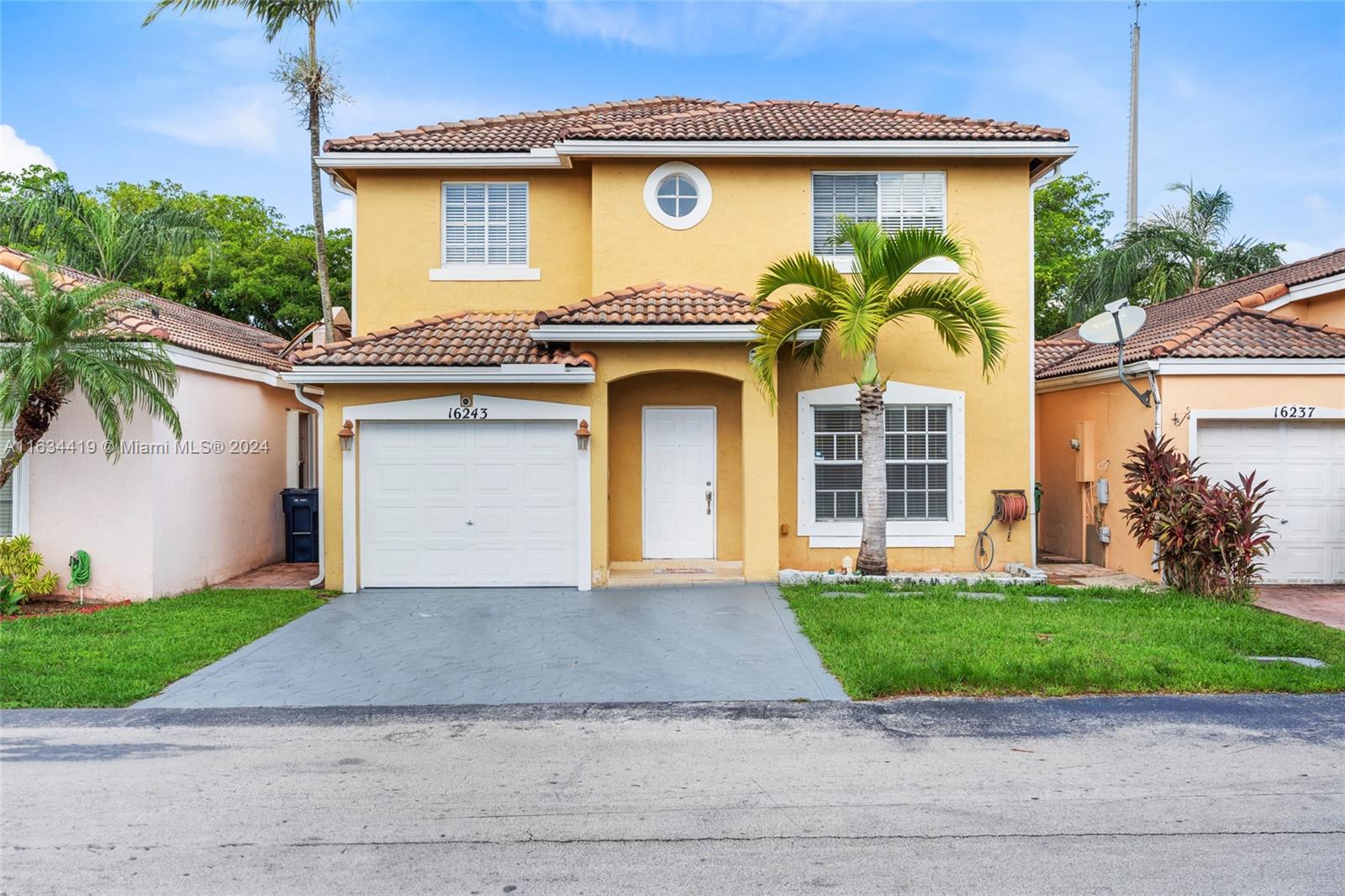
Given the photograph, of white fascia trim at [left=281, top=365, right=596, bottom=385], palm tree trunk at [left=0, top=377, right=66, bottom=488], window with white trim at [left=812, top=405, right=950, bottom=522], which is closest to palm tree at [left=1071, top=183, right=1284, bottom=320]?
window with white trim at [left=812, top=405, right=950, bottom=522]

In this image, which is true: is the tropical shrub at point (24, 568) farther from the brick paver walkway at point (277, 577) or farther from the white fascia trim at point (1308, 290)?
the white fascia trim at point (1308, 290)

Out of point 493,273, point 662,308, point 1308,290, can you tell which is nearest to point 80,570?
point 493,273

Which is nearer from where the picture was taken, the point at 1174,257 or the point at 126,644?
the point at 126,644

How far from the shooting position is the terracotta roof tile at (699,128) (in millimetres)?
11734

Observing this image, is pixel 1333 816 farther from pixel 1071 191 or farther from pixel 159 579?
pixel 1071 191

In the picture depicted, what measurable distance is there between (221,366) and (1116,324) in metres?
13.0

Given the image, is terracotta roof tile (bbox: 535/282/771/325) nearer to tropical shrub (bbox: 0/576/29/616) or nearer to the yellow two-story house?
the yellow two-story house

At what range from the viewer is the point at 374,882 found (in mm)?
3938

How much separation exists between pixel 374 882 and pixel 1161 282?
22.7m

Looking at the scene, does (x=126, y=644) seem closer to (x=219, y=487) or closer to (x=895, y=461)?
(x=219, y=487)

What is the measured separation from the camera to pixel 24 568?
1019cm

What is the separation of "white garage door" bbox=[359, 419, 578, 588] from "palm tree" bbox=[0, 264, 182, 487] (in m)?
2.65

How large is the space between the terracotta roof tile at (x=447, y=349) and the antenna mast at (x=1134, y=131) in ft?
93.6

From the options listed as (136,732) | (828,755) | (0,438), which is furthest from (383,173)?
(828,755)
